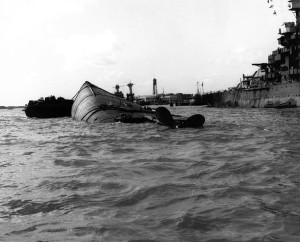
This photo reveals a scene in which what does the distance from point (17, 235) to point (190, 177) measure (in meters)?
4.15

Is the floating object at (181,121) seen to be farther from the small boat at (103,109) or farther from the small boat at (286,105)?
the small boat at (286,105)

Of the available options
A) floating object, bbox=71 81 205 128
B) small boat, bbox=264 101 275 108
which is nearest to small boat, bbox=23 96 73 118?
floating object, bbox=71 81 205 128

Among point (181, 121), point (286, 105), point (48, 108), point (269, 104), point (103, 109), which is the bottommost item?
point (181, 121)

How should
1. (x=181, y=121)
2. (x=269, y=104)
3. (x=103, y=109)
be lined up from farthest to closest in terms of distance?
(x=269, y=104) < (x=103, y=109) < (x=181, y=121)

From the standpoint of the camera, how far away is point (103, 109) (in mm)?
34406

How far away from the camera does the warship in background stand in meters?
61.1

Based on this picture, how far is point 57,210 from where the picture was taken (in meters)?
5.66

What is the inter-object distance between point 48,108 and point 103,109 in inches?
1041

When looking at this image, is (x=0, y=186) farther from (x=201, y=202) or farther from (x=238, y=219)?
(x=238, y=219)

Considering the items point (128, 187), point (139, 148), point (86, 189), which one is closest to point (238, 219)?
point (128, 187)

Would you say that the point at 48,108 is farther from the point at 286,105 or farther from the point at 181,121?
the point at 286,105

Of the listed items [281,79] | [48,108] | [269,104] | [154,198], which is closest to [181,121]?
[154,198]

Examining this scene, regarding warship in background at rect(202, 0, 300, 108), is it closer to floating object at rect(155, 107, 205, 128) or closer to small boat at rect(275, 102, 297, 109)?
small boat at rect(275, 102, 297, 109)

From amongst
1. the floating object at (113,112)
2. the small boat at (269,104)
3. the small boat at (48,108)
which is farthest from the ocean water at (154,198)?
the small boat at (269,104)
